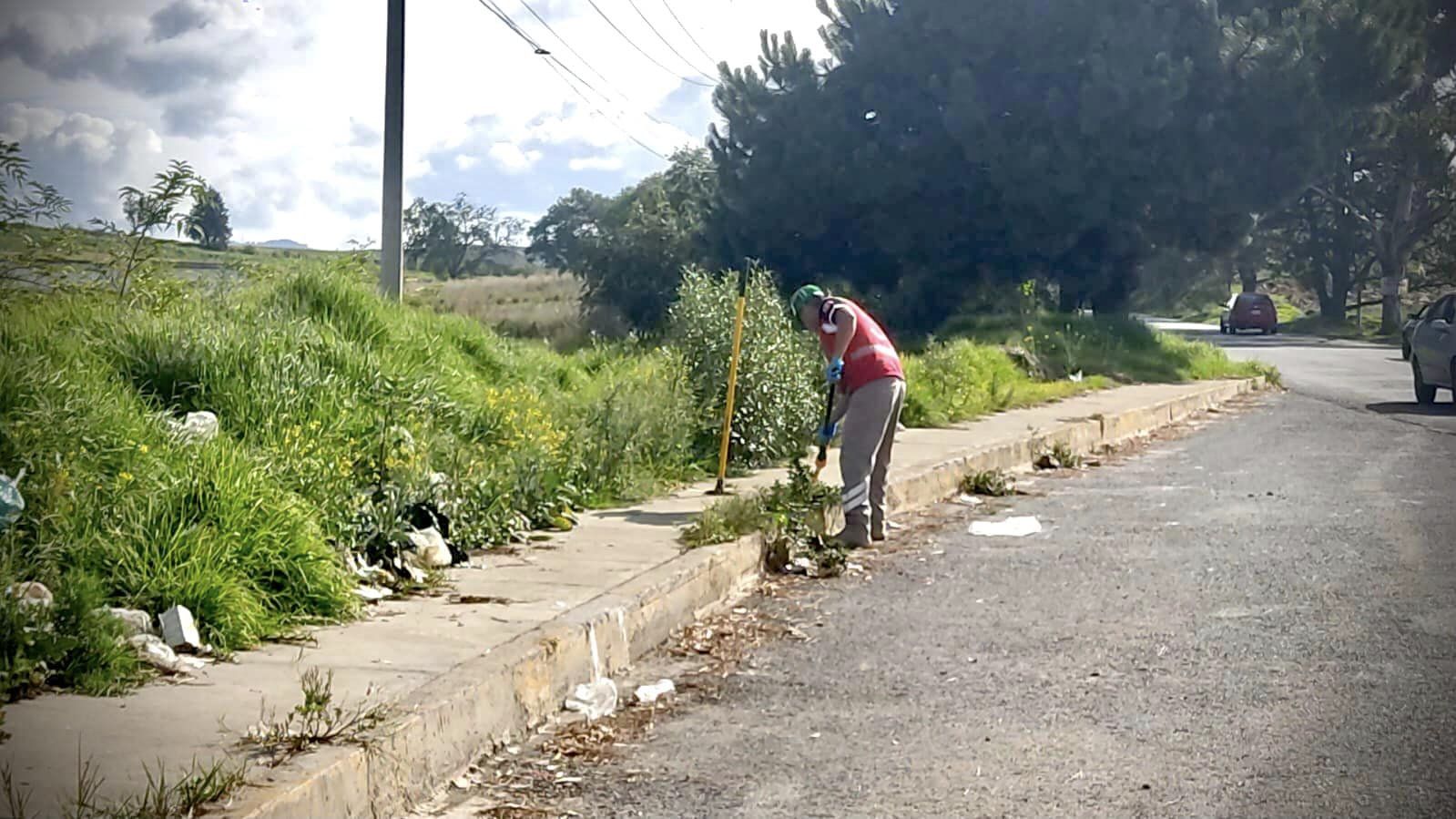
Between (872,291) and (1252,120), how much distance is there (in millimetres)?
10162

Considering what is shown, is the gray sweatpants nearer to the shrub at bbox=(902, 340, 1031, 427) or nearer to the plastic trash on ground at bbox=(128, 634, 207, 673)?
the plastic trash on ground at bbox=(128, 634, 207, 673)

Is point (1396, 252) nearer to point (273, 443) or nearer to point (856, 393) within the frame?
point (856, 393)

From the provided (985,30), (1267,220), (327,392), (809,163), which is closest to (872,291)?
(809,163)

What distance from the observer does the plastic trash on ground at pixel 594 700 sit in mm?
6277

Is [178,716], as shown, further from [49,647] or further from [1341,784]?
[1341,784]

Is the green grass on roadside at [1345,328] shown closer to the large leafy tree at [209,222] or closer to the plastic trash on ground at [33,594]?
the large leafy tree at [209,222]

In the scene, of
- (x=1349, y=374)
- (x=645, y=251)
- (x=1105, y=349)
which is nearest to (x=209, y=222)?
(x=1105, y=349)

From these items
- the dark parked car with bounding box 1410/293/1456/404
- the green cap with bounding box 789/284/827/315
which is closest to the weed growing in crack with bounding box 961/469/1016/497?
the green cap with bounding box 789/284/827/315

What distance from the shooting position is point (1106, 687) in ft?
21.1

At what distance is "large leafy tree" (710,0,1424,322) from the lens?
3469cm

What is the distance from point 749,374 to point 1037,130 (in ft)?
83.3

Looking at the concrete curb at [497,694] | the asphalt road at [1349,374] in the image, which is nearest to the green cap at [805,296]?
the concrete curb at [497,694]

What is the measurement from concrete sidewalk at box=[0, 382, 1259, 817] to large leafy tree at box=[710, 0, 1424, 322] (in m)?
27.5

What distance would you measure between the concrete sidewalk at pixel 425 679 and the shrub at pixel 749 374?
292 cm
